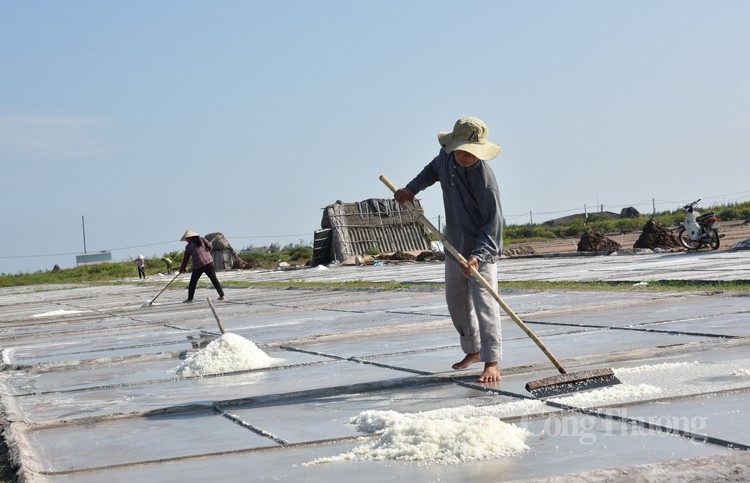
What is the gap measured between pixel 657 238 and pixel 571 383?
20381 mm

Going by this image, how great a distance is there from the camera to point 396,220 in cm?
3853

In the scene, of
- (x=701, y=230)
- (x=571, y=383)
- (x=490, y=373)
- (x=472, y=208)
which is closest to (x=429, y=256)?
Answer: (x=701, y=230)

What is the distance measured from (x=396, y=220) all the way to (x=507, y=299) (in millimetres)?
27156

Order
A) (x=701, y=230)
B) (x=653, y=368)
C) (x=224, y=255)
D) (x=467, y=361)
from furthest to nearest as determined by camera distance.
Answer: (x=224, y=255)
(x=701, y=230)
(x=467, y=361)
(x=653, y=368)

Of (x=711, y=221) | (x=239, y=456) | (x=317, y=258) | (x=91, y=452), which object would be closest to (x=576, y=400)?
(x=239, y=456)

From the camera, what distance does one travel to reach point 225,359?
6.69m

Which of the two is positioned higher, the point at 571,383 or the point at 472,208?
the point at 472,208

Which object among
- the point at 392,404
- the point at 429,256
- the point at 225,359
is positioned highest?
the point at 429,256

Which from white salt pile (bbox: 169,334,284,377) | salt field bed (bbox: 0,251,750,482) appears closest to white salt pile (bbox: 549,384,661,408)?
salt field bed (bbox: 0,251,750,482)

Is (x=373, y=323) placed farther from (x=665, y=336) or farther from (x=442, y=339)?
(x=665, y=336)

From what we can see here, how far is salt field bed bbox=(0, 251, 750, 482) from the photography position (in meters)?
3.53

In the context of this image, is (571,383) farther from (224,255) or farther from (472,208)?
(224,255)

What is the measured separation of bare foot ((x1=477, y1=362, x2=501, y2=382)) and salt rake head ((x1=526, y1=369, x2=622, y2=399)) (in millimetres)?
545

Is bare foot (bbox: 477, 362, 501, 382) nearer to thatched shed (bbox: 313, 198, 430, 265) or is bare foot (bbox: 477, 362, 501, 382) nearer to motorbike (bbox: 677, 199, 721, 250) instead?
motorbike (bbox: 677, 199, 721, 250)
